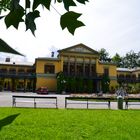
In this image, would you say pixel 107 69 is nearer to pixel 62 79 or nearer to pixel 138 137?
pixel 62 79

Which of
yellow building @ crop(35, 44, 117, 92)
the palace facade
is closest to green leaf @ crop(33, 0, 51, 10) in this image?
the palace facade

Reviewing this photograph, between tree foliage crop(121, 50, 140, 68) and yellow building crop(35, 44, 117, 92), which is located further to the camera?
tree foliage crop(121, 50, 140, 68)

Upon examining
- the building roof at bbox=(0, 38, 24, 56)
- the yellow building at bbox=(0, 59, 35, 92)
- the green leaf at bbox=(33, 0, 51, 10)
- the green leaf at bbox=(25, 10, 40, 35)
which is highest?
the yellow building at bbox=(0, 59, 35, 92)

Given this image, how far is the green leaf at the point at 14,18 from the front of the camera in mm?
696

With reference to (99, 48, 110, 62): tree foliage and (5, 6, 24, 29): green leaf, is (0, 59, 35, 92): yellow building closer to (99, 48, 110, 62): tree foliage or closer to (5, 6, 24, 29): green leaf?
(99, 48, 110, 62): tree foliage

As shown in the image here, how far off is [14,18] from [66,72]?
54579 millimetres

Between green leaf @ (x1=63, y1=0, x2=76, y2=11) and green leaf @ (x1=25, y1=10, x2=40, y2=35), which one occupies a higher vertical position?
green leaf @ (x1=63, y1=0, x2=76, y2=11)

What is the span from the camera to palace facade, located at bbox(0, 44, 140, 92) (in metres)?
55.4

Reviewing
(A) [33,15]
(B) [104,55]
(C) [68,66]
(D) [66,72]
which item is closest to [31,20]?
(A) [33,15]

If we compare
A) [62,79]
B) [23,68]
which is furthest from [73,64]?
[23,68]

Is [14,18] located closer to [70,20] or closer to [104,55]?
[70,20]

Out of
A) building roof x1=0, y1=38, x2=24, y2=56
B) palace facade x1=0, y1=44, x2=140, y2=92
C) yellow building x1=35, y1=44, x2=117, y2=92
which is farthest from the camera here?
palace facade x1=0, y1=44, x2=140, y2=92

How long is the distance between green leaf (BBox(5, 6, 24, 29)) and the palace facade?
5302 centimetres

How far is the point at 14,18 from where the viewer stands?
71 cm
